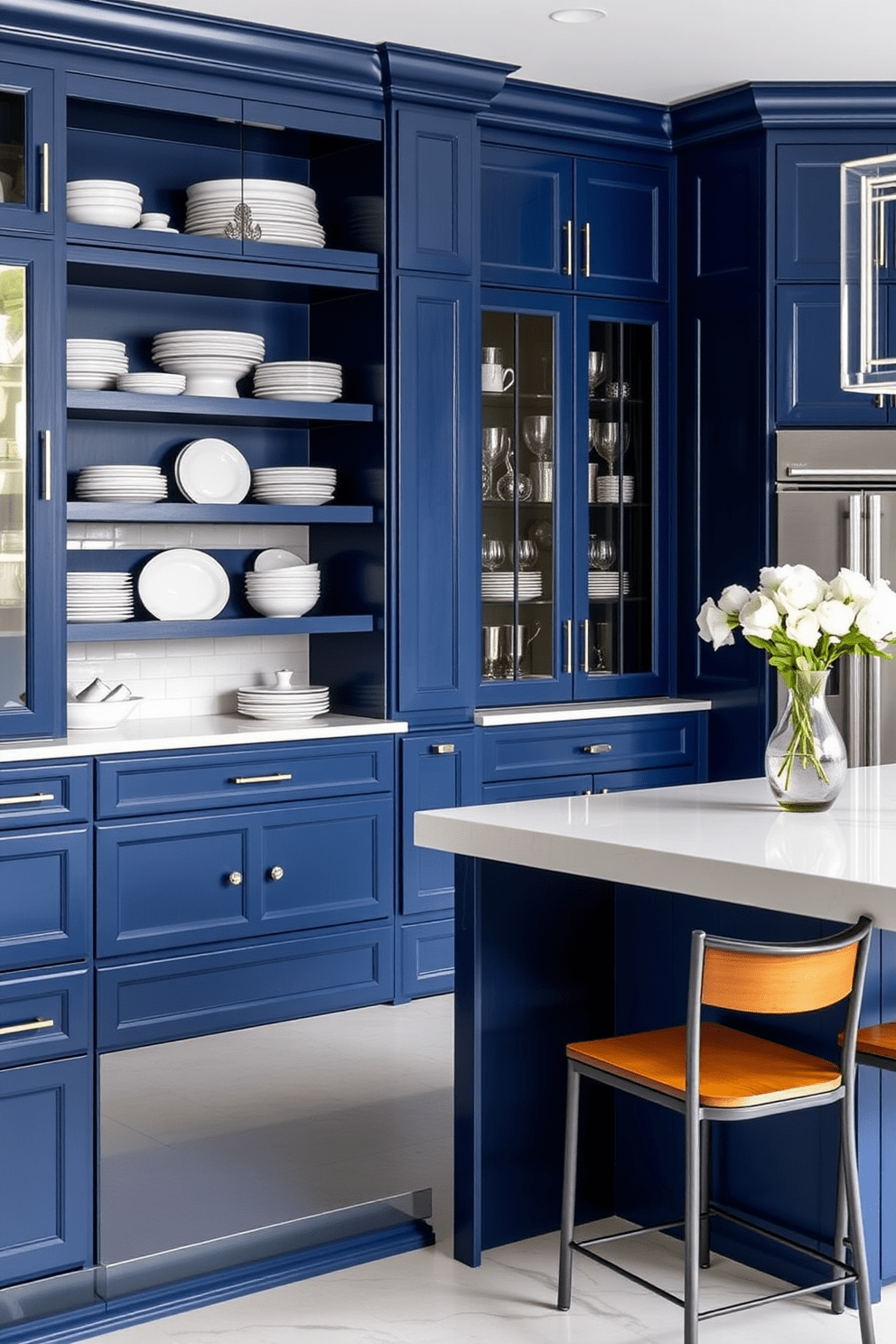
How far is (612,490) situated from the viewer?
18.4 feet

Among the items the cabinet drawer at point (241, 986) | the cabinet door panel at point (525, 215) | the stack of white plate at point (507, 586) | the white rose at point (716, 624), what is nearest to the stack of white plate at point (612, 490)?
the stack of white plate at point (507, 586)

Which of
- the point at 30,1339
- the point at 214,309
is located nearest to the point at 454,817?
the point at 30,1339

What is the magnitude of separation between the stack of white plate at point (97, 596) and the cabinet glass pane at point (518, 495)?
3.86ft

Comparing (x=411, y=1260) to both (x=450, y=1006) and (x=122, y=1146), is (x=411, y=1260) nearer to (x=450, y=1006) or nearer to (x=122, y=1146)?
(x=122, y=1146)

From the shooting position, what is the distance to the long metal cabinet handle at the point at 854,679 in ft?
17.6

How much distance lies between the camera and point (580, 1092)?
344cm

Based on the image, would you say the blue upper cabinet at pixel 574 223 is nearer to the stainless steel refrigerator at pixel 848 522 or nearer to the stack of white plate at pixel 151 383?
the stainless steel refrigerator at pixel 848 522

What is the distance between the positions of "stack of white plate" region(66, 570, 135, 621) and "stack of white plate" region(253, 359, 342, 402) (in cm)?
71

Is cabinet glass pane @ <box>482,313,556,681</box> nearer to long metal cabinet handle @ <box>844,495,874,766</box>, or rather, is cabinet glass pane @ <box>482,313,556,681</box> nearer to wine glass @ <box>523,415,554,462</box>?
wine glass @ <box>523,415,554,462</box>

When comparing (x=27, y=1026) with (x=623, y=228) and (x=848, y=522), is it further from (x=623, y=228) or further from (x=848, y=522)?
(x=623, y=228)

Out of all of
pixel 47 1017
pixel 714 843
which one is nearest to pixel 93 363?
pixel 47 1017

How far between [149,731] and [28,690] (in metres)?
0.42

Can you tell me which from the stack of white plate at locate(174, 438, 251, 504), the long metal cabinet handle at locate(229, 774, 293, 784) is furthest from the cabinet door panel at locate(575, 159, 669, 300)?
the long metal cabinet handle at locate(229, 774, 293, 784)

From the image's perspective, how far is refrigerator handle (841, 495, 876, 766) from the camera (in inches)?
211
